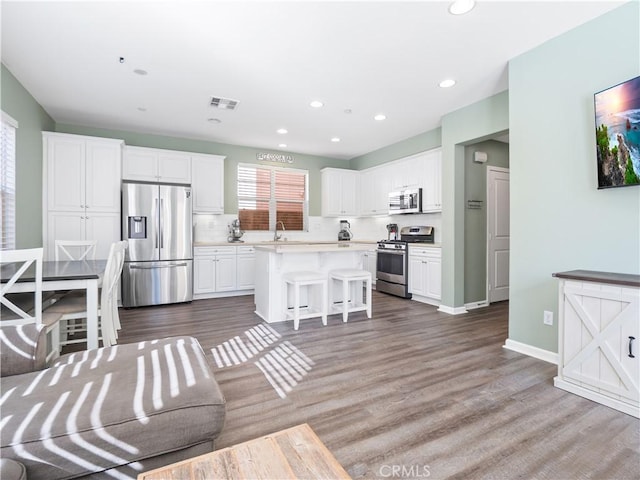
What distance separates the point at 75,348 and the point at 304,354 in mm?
2309

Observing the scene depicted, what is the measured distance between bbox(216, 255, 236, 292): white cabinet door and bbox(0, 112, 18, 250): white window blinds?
2655 mm

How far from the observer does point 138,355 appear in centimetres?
176

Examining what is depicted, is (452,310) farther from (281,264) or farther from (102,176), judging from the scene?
(102,176)

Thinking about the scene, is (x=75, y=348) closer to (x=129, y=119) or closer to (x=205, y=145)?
(x=129, y=119)

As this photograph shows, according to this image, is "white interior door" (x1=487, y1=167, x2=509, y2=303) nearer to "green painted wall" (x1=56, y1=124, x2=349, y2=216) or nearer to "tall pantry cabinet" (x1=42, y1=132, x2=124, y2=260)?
"green painted wall" (x1=56, y1=124, x2=349, y2=216)

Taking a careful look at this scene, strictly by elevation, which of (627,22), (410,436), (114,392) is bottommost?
(410,436)

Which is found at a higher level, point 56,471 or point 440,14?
point 440,14

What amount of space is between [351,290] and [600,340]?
9.38ft

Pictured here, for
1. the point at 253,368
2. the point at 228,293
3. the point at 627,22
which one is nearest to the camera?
the point at 627,22

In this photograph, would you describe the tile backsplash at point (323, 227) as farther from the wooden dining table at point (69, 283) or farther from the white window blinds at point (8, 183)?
the wooden dining table at point (69, 283)

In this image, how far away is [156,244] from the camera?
492 cm

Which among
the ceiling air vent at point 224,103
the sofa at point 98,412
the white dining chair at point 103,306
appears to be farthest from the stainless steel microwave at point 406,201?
the sofa at point 98,412

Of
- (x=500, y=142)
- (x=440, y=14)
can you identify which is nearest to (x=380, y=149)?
(x=500, y=142)

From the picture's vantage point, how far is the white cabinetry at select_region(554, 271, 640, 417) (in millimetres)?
1979
